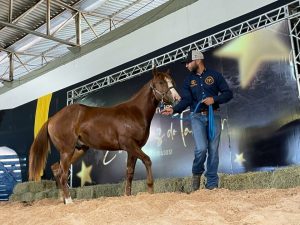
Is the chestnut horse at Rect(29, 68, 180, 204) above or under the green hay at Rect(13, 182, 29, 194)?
above

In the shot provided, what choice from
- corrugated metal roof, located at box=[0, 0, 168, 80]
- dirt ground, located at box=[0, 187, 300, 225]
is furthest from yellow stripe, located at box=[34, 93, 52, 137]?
dirt ground, located at box=[0, 187, 300, 225]

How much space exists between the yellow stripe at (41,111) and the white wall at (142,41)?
4.13 feet

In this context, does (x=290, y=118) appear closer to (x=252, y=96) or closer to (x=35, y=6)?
(x=252, y=96)

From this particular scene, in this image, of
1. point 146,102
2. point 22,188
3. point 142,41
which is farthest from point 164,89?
point 22,188

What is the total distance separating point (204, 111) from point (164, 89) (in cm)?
70

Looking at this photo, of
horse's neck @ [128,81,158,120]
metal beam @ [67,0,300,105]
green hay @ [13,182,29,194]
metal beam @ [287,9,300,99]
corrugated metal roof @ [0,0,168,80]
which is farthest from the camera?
corrugated metal roof @ [0,0,168,80]

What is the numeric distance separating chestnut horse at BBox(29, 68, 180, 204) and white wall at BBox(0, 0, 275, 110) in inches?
113

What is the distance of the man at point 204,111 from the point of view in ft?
12.9

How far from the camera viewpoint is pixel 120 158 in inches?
300

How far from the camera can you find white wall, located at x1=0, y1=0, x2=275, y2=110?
6918mm

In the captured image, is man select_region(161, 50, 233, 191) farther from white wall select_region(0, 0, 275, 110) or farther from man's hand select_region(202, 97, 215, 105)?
white wall select_region(0, 0, 275, 110)

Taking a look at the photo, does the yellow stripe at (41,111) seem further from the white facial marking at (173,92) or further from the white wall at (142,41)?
the white facial marking at (173,92)

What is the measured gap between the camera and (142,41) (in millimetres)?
8680

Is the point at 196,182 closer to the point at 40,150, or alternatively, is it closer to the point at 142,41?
the point at 40,150
